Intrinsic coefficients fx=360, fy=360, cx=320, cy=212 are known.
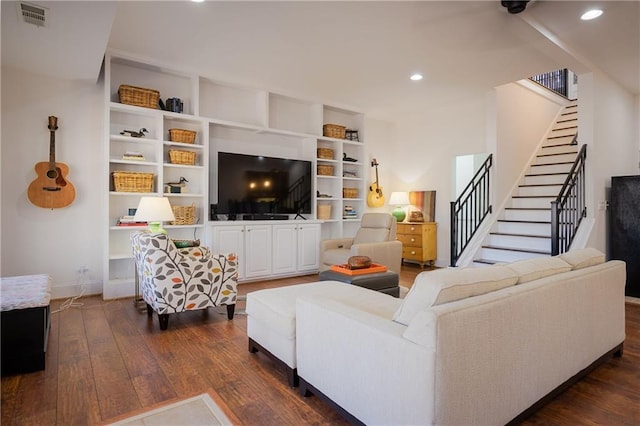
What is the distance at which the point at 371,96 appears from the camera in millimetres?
5676

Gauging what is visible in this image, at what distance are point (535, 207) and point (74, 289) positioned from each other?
6.21 meters

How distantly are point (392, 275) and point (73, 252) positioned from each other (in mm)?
3637

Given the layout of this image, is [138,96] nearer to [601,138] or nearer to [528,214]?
[528,214]

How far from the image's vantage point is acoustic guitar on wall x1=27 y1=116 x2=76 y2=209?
389 cm

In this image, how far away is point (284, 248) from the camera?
5.24 metres

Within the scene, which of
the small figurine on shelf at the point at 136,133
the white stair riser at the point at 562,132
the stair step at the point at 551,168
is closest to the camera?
the small figurine on shelf at the point at 136,133

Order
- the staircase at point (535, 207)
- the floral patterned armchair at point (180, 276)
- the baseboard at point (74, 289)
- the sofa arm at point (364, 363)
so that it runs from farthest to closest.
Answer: the staircase at point (535, 207) → the baseboard at point (74, 289) → the floral patterned armchair at point (180, 276) → the sofa arm at point (364, 363)

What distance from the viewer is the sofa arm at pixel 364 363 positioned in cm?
134

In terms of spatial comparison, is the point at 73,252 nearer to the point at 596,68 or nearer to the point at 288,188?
the point at 288,188

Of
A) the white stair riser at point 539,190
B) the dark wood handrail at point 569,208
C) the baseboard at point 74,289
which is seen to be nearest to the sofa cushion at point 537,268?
the dark wood handrail at point 569,208

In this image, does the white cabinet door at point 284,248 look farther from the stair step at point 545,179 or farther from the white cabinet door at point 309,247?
the stair step at point 545,179

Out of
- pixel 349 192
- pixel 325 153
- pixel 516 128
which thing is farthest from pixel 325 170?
pixel 516 128

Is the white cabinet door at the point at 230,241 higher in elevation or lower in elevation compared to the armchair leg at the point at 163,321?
higher

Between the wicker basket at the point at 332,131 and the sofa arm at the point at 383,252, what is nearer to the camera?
the sofa arm at the point at 383,252
